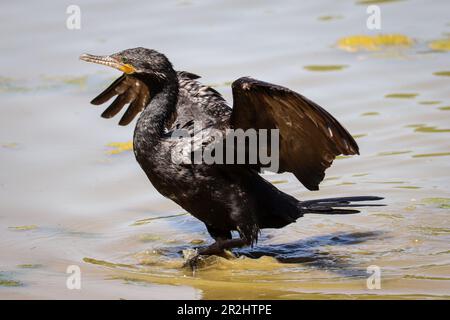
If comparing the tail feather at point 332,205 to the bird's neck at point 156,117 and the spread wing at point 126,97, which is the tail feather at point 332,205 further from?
the spread wing at point 126,97

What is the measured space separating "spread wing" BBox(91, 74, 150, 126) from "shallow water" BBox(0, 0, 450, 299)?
0.71 m

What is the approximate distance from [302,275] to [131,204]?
2.08 m

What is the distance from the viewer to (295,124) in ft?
22.1

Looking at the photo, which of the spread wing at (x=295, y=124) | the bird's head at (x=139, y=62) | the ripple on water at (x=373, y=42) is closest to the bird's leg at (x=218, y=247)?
the spread wing at (x=295, y=124)

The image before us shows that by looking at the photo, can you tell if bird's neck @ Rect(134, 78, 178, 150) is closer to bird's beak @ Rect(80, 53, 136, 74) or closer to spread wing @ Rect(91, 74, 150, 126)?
bird's beak @ Rect(80, 53, 136, 74)

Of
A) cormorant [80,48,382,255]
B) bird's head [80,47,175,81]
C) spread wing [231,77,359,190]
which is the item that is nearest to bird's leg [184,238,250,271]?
cormorant [80,48,382,255]

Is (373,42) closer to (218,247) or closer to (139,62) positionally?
(139,62)

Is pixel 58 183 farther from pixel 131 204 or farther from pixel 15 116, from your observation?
pixel 15 116

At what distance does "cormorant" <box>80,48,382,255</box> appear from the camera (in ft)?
21.9

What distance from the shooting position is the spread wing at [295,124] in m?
6.37

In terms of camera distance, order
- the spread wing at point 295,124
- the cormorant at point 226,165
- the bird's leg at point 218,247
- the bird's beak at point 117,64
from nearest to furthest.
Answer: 1. the spread wing at point 295,124
2. the cormorant at point 226,165
3. the bird's leg at point 218,247
4. the bird's beak at point 117,64

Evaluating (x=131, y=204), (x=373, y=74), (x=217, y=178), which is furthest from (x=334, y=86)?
(x=217, y=178)

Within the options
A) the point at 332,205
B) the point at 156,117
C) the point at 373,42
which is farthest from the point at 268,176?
the point at 373,42

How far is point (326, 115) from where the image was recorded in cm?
630
